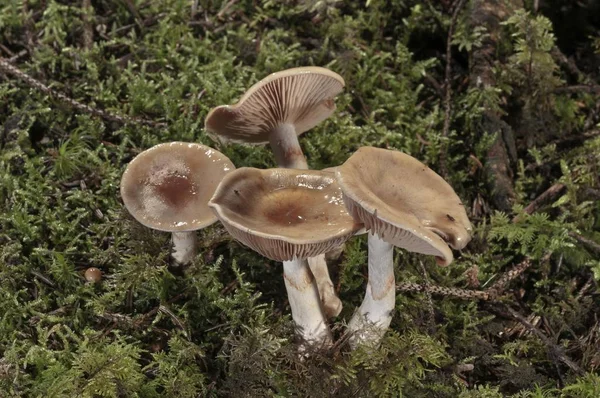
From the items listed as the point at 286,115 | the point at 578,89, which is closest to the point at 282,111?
the point at 286,115

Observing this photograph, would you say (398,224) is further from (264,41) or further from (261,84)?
(264,41)

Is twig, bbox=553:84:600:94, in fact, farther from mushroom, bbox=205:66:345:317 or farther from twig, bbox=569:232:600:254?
mushroom, bbox=205:66:345:317

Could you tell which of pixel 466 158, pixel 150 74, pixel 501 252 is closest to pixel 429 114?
pixel 466 158

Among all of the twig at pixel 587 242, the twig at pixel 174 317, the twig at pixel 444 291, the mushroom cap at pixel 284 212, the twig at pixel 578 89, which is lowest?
the twig at pixel 174 317

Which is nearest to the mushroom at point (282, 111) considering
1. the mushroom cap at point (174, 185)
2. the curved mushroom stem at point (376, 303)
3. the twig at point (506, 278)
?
the mushroom cap at point (174, 185)

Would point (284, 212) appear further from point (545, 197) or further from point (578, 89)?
point (578, 89)

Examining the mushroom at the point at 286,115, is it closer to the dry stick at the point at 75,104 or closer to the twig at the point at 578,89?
the dry stick at the point at 75,104
